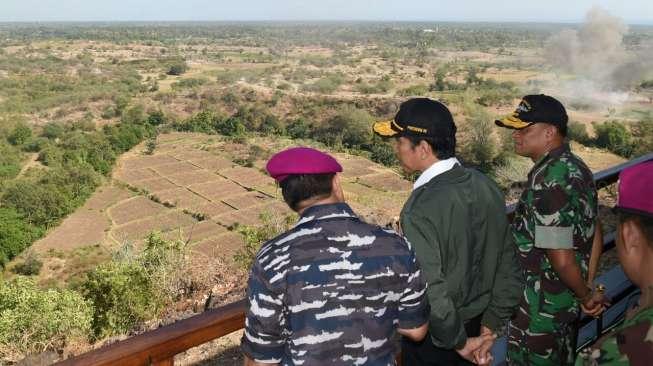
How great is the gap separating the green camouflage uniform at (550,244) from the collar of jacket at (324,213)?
0.86 metres

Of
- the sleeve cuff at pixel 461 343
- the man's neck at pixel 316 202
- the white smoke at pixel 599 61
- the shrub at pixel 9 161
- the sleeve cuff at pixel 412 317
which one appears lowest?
the shrub at pixel 9 161

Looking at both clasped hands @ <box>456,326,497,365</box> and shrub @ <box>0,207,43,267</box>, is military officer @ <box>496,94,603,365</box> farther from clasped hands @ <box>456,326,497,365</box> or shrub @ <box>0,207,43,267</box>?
shrub @ <box>0,207,43,267</box>

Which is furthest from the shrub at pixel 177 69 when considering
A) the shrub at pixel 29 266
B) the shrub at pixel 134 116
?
the shrub at pixel 29 266

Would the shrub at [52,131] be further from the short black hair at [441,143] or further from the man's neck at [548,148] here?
the short black hair at [441,143]

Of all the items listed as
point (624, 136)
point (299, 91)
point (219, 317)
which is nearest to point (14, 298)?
point (219, 317)

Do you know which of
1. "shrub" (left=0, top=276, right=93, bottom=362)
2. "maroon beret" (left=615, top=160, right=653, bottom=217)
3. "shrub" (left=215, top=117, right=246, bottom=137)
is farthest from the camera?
"shrub" (left=215, top=117, right=246, bottom=137)

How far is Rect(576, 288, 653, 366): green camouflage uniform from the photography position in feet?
2.55

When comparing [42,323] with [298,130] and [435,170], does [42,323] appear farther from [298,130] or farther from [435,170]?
[298,130]

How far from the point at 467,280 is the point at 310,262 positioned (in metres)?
0.57

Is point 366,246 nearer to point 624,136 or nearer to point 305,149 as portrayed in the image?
point 305,149

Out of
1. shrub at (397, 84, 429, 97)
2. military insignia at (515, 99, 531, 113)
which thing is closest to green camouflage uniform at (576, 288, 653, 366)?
military insignia at (515, 99, 531, 113)

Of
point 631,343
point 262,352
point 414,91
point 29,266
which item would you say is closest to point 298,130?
point 414,91

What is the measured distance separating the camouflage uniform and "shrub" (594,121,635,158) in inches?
1126

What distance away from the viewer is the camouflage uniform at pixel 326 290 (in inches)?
40.1
